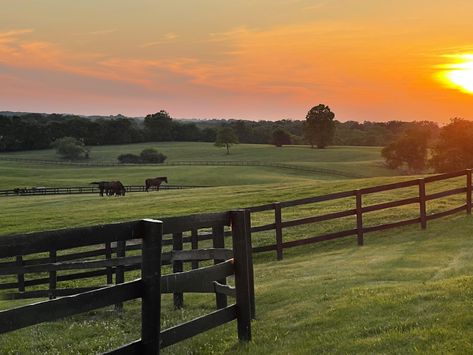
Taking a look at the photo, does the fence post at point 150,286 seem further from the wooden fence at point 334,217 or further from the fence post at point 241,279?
the wooden fence at point 334,217

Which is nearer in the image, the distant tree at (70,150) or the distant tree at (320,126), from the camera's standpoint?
the distant tree at (70,150)

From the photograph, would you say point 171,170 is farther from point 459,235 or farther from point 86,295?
point 86,295

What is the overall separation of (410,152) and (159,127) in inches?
3621

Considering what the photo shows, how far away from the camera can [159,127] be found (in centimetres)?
16838

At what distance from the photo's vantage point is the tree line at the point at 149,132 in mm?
142375

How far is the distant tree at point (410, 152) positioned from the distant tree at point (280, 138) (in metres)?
53.4

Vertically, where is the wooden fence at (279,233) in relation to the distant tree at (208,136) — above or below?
below

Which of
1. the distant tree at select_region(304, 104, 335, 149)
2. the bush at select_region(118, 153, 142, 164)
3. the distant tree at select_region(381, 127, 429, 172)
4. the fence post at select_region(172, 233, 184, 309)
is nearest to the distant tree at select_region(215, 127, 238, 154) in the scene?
the bush at select_region(118, 153, 142, 164)

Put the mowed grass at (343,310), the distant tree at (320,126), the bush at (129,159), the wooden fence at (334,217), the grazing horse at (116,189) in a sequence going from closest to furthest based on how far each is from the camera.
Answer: the mowed grass at (343,310) < the wooden fence at (334,217) < the grazing horse at (116,189) < the bush at (129,159) < the distant tree at (320,126)

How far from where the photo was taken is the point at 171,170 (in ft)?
297

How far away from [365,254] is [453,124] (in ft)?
218

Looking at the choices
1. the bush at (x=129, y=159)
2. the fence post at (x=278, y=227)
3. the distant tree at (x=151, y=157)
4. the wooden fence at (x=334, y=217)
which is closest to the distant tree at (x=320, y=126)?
the distant tree at (x=151, y=157)

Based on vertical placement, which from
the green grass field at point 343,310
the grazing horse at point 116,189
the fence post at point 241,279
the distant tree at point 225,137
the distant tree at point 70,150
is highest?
the distant tree at point 225,137

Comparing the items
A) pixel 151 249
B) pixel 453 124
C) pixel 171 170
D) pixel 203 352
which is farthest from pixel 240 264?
pixel 171 170
